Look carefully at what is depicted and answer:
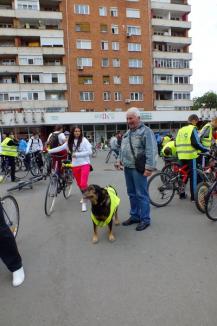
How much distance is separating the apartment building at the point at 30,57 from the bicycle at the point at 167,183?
1456 inches

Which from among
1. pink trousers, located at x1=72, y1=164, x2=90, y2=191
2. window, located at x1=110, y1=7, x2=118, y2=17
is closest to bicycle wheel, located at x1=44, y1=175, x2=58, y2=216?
pink trousers, located at x1=72, y1=164, x2=90, y2=191

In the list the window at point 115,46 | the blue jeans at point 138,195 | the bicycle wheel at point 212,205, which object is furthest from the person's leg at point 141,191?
the window at point 115,46

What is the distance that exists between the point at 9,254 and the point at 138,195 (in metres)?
2.40

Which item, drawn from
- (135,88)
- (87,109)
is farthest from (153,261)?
(135,88)

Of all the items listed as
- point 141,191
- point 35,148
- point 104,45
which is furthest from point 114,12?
point 141,191

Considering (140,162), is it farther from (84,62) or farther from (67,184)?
(84,62)

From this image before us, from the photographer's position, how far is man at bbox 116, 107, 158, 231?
193 inches

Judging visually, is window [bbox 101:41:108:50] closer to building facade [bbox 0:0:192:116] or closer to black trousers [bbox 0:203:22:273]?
building facade [bbox 0:0:192:116]

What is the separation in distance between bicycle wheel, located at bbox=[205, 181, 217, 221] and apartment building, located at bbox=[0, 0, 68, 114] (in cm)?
3832

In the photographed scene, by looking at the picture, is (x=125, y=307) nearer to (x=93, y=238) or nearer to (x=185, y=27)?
(x=93, y=238)

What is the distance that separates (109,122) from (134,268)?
1472 inches

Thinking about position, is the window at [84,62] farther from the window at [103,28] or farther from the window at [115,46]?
the window at [103,28]

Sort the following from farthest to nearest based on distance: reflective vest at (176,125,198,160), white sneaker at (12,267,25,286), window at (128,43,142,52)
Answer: window at (128,43,142,52) < reflective vest at (176,125,198,160) < white sneaker at (12,267,25,286)

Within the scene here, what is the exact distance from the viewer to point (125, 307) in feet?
9.64
